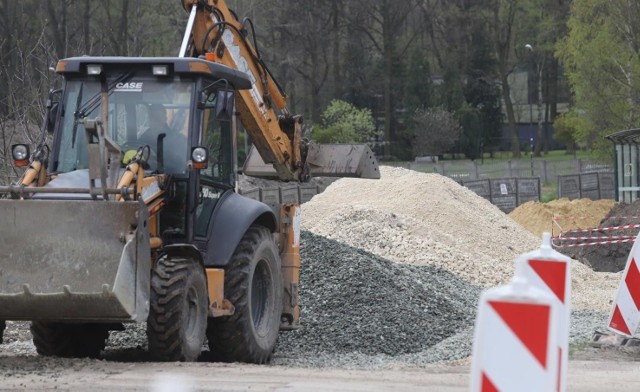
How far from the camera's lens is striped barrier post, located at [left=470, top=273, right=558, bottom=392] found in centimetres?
395

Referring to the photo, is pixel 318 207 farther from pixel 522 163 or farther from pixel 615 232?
pixel 522 163

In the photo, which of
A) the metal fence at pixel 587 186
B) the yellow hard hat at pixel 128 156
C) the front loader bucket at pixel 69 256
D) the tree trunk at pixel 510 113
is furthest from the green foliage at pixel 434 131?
the front loader bucket at pixel 69 256

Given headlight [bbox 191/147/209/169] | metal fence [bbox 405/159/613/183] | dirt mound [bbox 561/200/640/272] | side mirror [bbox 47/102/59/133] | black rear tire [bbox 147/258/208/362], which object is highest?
side mirror [bbox 47/102/59/133]

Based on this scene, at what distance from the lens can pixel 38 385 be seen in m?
7.67

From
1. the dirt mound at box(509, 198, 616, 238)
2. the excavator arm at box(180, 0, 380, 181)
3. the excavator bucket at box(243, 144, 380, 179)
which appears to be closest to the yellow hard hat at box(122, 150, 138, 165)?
the excavator arm at box(180, 0, 380, 181)

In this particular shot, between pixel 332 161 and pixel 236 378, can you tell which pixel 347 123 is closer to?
pixel 332 161

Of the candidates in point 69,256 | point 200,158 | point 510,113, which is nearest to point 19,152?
point 69,256

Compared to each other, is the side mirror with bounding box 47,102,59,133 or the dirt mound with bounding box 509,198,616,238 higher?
the side mirror with bounding box 47,102,59,133

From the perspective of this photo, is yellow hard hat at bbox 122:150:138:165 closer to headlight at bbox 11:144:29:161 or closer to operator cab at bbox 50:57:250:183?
operator cab at bbox 50:57:250:183

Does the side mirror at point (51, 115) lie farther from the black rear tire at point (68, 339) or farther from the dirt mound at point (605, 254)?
the dirt mound at point (605, 254)

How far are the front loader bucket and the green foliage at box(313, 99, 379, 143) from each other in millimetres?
46876

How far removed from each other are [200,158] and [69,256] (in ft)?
4.49

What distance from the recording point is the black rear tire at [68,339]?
942cm

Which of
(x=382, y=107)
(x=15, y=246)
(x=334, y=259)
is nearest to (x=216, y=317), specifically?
(x=15, y=246)
